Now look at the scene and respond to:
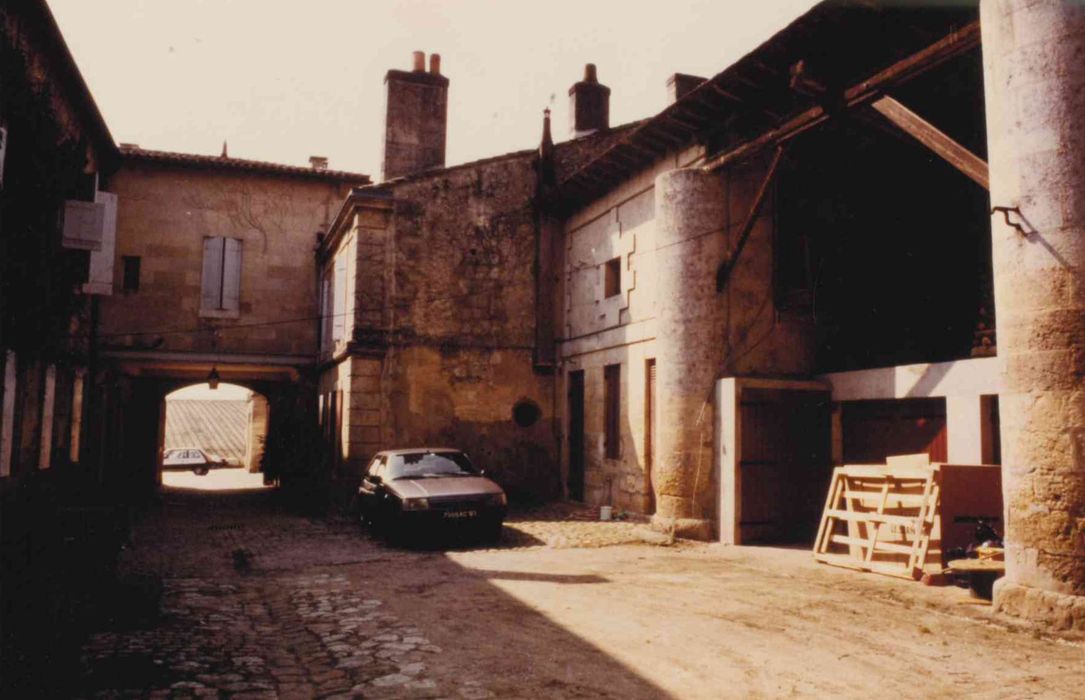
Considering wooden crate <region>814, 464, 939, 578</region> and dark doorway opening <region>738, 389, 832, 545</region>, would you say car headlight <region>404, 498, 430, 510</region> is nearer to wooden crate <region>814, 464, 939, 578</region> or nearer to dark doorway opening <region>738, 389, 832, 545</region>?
dark doorway opening <region>738, 389, 832, 545</region>

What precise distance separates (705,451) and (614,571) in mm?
3246

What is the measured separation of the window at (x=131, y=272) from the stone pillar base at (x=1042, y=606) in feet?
59.6

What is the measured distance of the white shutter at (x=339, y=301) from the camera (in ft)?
56.0

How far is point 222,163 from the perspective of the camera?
63.8ft

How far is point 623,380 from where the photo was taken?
14.7 m

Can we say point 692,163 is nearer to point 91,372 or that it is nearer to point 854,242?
point 854,242

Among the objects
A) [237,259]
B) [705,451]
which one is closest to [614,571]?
[705,451]

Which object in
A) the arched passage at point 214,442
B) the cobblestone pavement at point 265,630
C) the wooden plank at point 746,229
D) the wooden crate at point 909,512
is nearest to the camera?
the cobblestone pavement at point 265,630

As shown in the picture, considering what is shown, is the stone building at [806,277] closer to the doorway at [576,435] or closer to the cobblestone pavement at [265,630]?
the doorway at [576,435]

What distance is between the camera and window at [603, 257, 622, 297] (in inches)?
619

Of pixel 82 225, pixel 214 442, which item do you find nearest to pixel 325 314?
pixel 82 225

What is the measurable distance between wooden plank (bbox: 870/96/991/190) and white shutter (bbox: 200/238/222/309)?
15.2 metres

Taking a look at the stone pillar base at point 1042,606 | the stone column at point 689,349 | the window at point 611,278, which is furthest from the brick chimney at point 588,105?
the stone pillar base at point 1042,606

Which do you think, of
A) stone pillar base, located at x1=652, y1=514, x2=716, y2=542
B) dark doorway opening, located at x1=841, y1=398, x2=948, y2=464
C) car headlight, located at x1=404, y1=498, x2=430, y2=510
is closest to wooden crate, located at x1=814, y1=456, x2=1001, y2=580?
dark doorway opening, located at x1=841, y1=398, x2=948, y2=464
